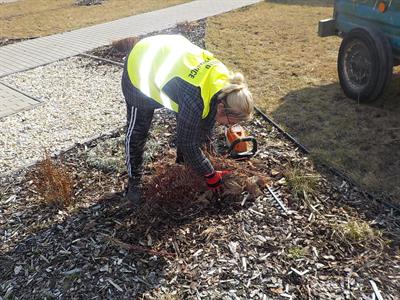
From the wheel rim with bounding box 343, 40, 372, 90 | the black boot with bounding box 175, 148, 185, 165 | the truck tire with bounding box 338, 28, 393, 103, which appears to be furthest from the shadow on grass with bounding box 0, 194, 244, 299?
the wheel rim with bounding box 343, 40, 372, 90

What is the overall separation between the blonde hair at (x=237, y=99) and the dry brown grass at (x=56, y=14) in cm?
842

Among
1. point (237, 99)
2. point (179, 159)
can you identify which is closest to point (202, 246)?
point (179, 159)

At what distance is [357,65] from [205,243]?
338cm

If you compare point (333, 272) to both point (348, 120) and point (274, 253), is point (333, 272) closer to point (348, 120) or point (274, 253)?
point (274, 253)

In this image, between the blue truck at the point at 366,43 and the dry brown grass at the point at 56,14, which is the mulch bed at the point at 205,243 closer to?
the blue truck at the point at 366,43

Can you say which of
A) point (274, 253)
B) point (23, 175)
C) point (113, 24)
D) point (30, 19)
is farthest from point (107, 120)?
point (30, 19)

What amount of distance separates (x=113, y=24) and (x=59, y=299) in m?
8.70

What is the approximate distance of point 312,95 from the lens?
19.3 feet

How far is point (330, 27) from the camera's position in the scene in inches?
230

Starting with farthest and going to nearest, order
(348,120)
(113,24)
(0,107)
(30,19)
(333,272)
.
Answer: (30,19)
(113,24)
(0,107)
(348,120)
(333,272)

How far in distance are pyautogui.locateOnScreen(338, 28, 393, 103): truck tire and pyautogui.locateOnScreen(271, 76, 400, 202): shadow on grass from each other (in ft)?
0.67

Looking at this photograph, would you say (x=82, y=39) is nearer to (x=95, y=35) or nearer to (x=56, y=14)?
(x=95, y=35)

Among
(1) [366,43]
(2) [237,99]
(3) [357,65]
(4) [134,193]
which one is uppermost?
(2) [237,99]

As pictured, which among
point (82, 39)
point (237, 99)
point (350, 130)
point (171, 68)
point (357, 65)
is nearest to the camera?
point (237, 99)
